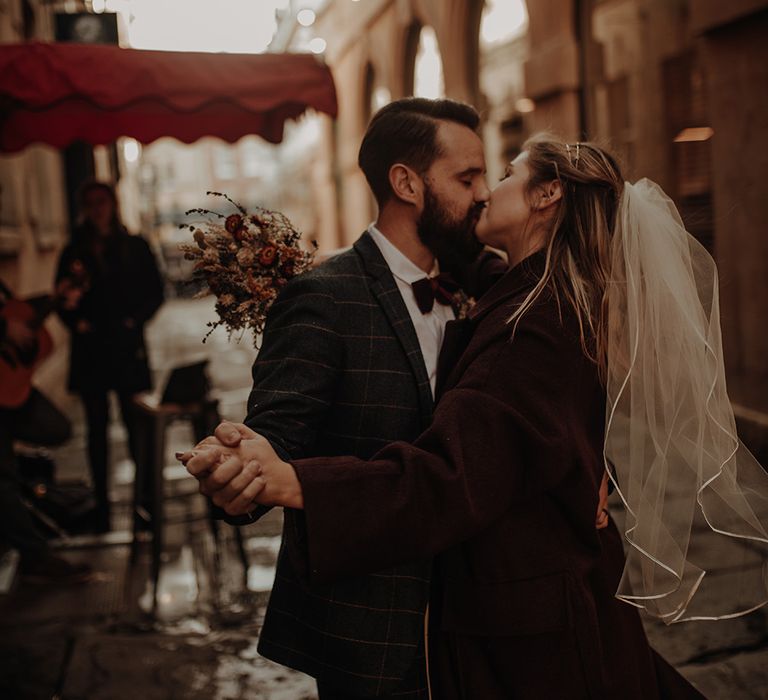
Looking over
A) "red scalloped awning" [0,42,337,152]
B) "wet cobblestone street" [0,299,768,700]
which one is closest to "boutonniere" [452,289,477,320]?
"wet cobblestone street" [0,299,768,700]

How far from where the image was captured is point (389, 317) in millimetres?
2242

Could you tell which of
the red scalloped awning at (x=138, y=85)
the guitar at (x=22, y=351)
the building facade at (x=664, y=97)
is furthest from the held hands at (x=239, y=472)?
the red scalloped awning at (x=138, y=85)

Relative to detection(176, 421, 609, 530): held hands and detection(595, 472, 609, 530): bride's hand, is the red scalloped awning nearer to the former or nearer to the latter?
detection(595, 472, 609, 530): bride's hand

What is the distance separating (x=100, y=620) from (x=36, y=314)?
195cm

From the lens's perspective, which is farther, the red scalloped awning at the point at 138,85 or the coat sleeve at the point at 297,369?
the red scalloped awning at the point at 138,85

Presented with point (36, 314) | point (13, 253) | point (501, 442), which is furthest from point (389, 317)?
point (13, 253)

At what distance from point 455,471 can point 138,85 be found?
453cm

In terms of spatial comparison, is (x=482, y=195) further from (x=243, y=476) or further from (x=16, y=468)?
(x=16, y=468)

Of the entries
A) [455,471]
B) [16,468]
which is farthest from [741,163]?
[455,471]

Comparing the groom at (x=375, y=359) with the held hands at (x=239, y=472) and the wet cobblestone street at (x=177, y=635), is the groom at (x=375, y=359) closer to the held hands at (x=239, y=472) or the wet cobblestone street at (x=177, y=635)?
the held hands at (x=239, y=472)

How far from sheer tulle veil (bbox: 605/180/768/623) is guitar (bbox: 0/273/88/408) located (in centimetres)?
395

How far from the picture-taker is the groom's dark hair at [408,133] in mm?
2348

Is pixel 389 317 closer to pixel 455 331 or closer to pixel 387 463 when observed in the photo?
pixel 455 331

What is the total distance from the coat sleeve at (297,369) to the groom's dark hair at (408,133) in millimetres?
444
